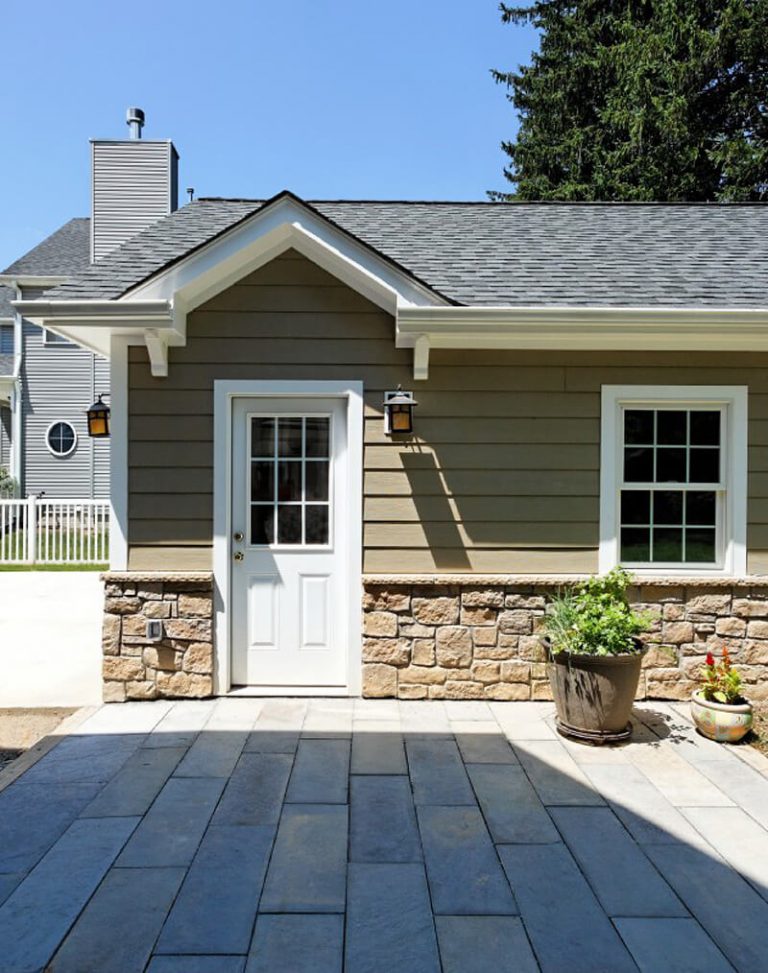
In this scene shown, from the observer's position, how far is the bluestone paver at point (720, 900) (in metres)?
2.16

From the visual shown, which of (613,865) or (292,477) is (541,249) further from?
(613,865)

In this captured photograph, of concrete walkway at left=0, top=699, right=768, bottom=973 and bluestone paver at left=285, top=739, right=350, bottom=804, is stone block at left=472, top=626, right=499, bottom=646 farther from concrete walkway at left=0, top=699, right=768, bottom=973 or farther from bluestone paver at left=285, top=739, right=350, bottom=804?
bluestone paver at left=285, top=739, right=350, bottom=804

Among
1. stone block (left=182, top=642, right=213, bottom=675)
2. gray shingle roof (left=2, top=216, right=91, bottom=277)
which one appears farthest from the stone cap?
gray shingle roof (left=2, top=216, right=91, bottom=277)

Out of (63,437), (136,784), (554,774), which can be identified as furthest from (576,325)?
(63,437)

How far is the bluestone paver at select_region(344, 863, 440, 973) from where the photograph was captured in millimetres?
2086

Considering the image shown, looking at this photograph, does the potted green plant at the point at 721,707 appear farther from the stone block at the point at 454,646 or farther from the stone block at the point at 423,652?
the stone block at the point at 423,652

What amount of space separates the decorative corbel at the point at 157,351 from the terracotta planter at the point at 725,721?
4308 millimetres

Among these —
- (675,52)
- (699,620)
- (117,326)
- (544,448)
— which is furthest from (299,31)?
(675,52)

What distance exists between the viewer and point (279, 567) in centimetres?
465

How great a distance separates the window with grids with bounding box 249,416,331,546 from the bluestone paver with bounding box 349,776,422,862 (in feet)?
6.09

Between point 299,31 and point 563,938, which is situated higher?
point 299,31

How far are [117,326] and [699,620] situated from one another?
4593 mm

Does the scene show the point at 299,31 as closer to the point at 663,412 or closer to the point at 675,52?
the point at 663,412

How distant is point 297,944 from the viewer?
2.16 metres
